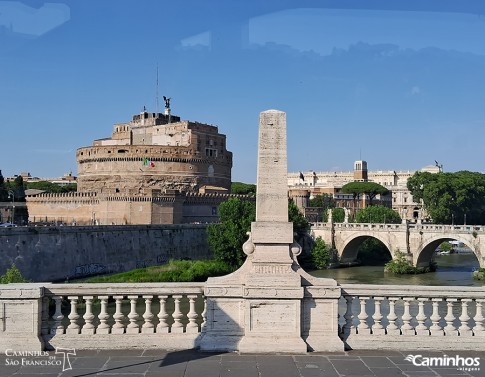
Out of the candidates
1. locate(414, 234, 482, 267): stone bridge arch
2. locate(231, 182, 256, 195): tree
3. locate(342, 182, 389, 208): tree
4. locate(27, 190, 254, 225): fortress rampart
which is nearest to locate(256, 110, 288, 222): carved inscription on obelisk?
locate(414, 234, 482, 267): stone bridge arch

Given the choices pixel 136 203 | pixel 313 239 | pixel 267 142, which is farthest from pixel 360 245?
pixel 267 142

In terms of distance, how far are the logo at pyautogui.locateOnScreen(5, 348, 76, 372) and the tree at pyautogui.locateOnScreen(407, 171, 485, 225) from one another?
174 ft

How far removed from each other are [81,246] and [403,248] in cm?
2228

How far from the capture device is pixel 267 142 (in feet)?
23.4

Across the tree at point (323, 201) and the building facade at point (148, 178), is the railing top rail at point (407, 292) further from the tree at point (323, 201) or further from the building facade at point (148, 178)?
the tree at point (323, 201)

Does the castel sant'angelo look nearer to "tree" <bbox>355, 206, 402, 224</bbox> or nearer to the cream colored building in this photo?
"tree" <bbox>355, 206, 402, 224</bbox>

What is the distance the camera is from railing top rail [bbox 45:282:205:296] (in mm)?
6758

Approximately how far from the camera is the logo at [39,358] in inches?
235

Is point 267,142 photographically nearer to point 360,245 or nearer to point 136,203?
point 136,203

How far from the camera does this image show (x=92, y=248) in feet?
112

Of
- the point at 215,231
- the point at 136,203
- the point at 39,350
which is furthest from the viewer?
the point at 136,203

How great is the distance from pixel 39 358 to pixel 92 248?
28.9m

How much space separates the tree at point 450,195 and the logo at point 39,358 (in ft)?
174

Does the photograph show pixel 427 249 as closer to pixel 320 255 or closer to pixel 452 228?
pixel 452 228
